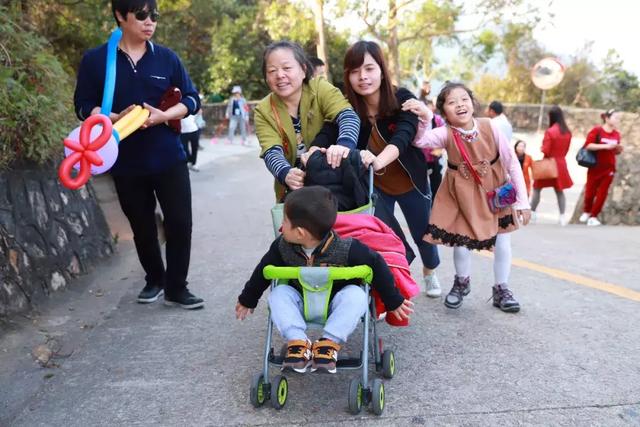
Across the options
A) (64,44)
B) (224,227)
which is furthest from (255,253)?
(64,44)

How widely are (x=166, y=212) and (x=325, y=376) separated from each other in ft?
5.18

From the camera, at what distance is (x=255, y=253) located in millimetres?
5816

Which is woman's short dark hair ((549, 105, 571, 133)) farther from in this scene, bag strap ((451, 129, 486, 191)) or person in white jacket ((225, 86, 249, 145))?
person in white jacket ((225, 86, 249, 145))

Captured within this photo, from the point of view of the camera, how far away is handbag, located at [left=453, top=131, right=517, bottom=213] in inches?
151

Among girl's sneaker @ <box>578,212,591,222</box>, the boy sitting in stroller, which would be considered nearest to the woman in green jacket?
the boy sitting in stroller

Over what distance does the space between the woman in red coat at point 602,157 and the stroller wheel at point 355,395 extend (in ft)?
24.5

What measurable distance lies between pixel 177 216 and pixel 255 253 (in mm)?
1925

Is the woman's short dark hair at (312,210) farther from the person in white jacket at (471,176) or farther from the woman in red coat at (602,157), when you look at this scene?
the woman in red coat at (602,157)

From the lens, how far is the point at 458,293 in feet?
13.4

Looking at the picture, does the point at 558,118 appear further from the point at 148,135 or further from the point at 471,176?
the point at 148,135

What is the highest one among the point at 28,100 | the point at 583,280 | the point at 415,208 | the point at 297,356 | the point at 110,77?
the point at 110,77

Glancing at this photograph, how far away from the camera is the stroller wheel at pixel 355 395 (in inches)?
101

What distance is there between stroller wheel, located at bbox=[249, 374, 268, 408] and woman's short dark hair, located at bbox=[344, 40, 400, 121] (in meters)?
1.80

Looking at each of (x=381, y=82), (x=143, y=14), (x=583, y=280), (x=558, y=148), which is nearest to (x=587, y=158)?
(x=558, y=148)
